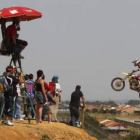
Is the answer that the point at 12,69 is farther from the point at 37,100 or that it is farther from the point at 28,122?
the point at 28,122

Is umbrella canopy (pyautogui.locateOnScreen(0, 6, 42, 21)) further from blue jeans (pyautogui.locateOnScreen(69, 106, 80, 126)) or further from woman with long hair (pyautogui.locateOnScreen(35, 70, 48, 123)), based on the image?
blue jeans (pyautogui.locateOnScreen(69, 106, 80, 126))

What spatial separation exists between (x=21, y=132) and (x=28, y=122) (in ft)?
5.13

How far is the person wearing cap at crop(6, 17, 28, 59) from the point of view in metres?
10.6

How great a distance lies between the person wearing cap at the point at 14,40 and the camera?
1062 centimetres

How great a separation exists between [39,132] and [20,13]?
3035 mm

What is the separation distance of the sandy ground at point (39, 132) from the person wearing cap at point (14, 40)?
76.5 inches

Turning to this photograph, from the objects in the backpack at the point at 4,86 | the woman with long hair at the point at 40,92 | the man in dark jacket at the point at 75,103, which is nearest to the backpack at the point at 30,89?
the woman with long hair at the point at 40,92

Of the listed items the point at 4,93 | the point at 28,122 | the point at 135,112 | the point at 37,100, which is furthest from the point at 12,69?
the point at 135,112

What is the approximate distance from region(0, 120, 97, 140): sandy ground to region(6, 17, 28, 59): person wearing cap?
194 centimetres

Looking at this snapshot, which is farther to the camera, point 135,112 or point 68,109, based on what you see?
point 135,112

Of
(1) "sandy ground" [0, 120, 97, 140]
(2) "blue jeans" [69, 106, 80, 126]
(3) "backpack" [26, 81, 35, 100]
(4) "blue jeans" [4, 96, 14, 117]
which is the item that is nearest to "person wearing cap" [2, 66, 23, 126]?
(4) "blue jeans" [4, 96, 14, 117]

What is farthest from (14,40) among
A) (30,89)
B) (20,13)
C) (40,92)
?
(30,89)

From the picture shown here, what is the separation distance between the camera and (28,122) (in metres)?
11.3

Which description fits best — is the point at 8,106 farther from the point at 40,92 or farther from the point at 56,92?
the point at 56,92
